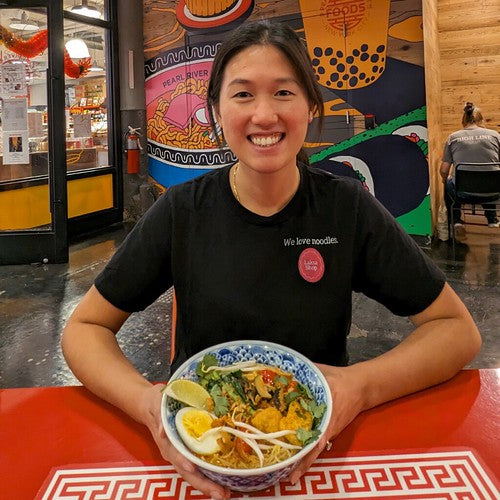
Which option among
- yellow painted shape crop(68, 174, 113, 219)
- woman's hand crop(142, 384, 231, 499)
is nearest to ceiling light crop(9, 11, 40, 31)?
yellow painted shape crop(68, 174, 113, 219)

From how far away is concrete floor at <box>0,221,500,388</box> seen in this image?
277 centimetres

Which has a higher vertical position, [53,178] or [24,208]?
[53,178]

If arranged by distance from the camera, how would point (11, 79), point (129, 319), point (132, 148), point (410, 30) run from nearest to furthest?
point (129, 319)
point (11, 79)
point (410, 30)
point (132, 148)

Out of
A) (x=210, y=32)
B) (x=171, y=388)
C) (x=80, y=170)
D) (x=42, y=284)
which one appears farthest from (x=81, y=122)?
(x=171, y=388)

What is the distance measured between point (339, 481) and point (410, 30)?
5.24 meters

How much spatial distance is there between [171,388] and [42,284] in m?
3.79

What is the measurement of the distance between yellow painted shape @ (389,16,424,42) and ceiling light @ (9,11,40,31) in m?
3.46

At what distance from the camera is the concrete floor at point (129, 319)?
2.77 meters

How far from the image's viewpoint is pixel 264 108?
1045 millimetres

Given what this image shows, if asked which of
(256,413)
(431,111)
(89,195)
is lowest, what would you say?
(256,413)

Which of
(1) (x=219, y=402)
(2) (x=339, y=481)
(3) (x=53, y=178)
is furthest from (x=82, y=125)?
(2) (x=339, y=481)

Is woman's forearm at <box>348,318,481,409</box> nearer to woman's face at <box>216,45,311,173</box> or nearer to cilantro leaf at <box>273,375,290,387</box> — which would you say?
cilantro leaf at <box>273,375,290,387</box>

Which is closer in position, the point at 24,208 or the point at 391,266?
the point at 391,266

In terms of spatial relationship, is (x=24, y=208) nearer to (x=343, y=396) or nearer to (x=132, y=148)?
(x=132, y=148)
